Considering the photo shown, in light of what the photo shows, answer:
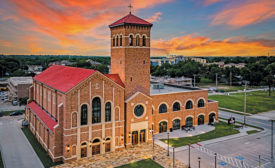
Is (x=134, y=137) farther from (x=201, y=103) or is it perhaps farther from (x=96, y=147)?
(x=201, y=103)

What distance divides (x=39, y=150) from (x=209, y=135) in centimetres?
2842

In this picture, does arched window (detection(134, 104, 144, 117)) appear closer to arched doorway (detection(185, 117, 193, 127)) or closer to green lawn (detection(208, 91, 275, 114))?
arched doorway (detection(185, 117, 193, 127))

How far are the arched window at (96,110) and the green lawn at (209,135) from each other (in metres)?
12.4

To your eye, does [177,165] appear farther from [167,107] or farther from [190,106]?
[190,106]

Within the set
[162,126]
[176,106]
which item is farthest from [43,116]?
[176,106]

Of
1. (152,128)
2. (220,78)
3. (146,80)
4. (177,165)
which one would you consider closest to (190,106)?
(152,128)

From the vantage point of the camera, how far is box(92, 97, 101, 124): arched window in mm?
32209

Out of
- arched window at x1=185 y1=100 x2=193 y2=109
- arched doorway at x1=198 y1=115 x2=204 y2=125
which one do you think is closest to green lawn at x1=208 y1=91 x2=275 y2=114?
arched doorway at x1=198 y1=115 x2=204 y2=125

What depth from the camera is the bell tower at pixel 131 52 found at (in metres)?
36.1

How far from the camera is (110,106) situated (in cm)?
3378

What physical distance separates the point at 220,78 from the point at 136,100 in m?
103

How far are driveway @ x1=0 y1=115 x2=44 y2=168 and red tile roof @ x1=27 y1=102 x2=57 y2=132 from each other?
14.6 ft

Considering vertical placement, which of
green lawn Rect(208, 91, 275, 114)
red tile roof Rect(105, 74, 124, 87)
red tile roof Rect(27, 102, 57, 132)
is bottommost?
green lawn Rect(208, 91, 275, 114)

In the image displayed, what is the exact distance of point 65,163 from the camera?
97.6 ft
